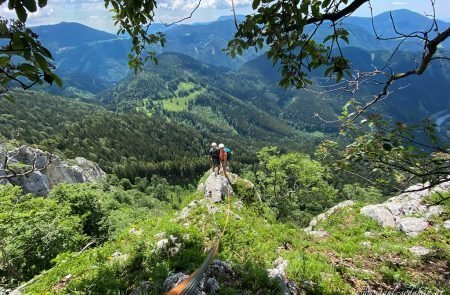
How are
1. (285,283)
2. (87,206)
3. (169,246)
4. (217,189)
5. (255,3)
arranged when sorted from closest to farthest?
(255,3)
(285,283)
(169,246)
(217,189)
(87,206)

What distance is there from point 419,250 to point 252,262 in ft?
26.1

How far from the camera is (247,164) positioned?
16625 cm

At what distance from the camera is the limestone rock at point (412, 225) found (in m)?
16.2

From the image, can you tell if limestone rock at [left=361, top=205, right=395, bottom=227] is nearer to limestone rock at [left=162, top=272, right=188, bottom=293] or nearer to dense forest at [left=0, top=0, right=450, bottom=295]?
dense forest at [left=0, top=0, right=450, bottom=295]

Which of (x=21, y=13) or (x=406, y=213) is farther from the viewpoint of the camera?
(x=406, y=213)

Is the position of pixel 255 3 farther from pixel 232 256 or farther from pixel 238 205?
pixel 238 205

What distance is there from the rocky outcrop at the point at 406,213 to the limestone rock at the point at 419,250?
9.80ft

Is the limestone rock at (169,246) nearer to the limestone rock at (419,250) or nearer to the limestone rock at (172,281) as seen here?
the limestone rock at (172,281)

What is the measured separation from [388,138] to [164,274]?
21.9 ft

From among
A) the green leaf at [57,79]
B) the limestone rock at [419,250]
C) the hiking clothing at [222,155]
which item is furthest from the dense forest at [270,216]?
the hiking clothing at [222,155]

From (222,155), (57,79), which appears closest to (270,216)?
(222,155)

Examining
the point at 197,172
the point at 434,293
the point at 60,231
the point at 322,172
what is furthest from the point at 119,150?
the point at 434,293

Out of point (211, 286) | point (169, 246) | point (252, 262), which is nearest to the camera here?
point (211, 286)

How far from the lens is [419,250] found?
512 inches
